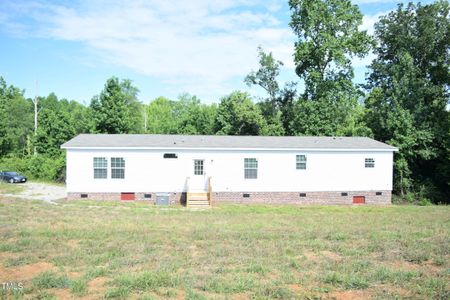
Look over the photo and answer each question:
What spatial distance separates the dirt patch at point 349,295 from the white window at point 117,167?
16.3m

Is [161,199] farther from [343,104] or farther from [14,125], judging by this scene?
[14,125]

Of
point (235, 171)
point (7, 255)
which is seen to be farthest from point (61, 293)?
point (235, 171)

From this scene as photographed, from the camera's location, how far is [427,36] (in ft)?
93.9

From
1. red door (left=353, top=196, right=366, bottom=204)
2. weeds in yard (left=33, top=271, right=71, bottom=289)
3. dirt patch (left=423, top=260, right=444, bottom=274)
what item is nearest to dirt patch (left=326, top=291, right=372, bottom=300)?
dirt patch (left=423, top=260, right=444, bottom=274)

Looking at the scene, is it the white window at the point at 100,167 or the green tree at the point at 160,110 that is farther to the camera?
the green tree at the point at 160,110

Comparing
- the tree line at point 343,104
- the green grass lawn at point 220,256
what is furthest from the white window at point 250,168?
the tree line at point 343,104

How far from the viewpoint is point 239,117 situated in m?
36.2

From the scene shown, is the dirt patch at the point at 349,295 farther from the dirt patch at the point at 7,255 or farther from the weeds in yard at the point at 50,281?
the dirt patch at the point at 7,255

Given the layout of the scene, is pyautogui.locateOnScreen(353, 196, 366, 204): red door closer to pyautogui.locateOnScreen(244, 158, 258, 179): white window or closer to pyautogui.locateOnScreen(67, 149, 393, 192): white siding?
pyautogui.locateOnScreen(67, 149, 393, 192): white siding

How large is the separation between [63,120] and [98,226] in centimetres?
2618

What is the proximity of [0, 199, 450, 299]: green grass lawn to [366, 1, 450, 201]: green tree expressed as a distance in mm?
12825

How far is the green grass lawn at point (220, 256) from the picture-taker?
24.7ft

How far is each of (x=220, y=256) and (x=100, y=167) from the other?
44.6ft

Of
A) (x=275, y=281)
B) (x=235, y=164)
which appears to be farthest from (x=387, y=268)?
(x=235, y=164)
